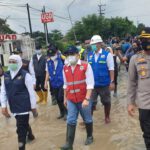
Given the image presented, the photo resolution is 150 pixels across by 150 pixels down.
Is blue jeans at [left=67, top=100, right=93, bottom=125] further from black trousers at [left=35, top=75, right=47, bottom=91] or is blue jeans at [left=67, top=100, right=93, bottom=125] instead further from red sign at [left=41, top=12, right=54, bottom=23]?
red sign at [left=41, top=12, right=54, bottom=23]

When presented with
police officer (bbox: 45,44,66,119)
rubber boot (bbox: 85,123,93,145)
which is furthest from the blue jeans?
police officer (bbox: 45,44,66,119)

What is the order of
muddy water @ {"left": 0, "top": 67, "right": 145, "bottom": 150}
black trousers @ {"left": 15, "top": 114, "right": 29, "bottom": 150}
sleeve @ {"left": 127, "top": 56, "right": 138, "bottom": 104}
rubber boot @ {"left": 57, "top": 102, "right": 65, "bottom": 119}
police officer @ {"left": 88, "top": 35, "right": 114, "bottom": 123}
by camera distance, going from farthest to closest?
rubber boot @ {"left": 57, "top": 102, "right": 65, "bottom": 119} → police officer @ {"left": 88, "top": 35, "right": 114, "bottom": 123} → muddy water @ {"left": 0, "top": 67, "right": 145, "bottom": 150} → black trousers @ {"left": 15, "top": 114, "right": 29, "bottom": 150} → sleeve @ {"left": 127, "top": 56, "right": 138, "bottom": 104}

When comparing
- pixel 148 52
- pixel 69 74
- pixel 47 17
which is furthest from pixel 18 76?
pixel 47 17

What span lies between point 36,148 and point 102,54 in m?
2.35

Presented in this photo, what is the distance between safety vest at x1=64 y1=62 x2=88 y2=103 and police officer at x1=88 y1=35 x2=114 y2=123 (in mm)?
1548

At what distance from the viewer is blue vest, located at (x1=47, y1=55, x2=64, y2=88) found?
32.9 feet

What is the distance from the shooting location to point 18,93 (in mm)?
6629

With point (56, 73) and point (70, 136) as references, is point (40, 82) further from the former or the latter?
point (70, 136)

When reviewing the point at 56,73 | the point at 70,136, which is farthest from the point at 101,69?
the point at 70,136

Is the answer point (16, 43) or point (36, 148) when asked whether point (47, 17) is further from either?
point (36, 148)

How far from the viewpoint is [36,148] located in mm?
7629

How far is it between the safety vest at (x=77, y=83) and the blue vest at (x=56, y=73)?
2977 mm

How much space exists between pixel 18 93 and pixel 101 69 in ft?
8.16

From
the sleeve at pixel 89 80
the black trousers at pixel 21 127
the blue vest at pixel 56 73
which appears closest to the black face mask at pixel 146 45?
the sleeve at pixel 89 80
